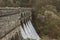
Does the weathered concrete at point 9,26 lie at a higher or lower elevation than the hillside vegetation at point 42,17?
higher

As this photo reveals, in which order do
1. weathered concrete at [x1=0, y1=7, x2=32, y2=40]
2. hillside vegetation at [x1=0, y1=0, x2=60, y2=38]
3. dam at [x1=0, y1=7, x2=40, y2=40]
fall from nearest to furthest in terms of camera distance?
weathered concrete at [x1=0, y1=7, x2=32, y2=40], dam at [x1=0, y1=7, x2=40, y2=40], hillside vegetation at [x1=0, y1=0, x2=60, y2=38]

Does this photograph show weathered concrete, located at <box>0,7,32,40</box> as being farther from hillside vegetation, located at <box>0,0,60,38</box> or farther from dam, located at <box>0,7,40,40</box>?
hillside vegetation, located at <box>0,0,60,38</box>

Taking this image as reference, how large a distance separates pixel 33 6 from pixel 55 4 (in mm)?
3967

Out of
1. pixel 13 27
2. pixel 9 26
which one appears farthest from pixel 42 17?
pixel 9 26

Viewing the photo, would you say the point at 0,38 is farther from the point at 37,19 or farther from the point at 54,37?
the point at 37,19

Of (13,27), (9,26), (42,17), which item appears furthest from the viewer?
(42,17)

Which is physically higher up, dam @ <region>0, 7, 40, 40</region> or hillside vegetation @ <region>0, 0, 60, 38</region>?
dam @ <region>0, 7, 40, 40</region>

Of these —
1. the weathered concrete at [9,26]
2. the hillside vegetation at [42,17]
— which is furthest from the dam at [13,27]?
the hillside vegetation at [42,17]

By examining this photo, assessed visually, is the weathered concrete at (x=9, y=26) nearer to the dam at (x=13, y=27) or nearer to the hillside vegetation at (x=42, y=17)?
the dam at (x=13, y=27)

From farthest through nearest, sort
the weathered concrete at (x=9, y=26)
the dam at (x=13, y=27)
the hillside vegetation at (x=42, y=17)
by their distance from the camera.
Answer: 1. the hillside vegetation at (x=42, y=17)
2. the dam at (x=13, y=27)
3. the weathered concrete at (x=9, y=26)

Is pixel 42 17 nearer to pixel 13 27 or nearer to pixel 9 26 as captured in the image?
pixel 13 27

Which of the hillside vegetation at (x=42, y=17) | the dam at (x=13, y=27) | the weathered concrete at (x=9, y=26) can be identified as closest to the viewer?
the weathered concrete at (x=9, y=26)

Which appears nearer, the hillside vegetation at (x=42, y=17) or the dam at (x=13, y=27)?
the dam at (x=13, y=27)

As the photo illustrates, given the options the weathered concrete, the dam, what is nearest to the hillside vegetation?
the dam
